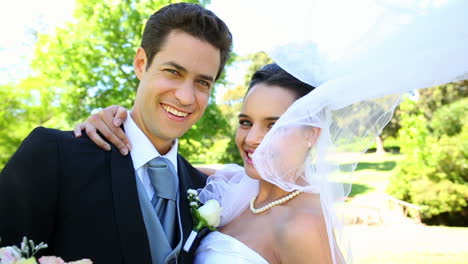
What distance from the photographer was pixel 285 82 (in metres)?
2.58

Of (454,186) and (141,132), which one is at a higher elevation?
(141,132)

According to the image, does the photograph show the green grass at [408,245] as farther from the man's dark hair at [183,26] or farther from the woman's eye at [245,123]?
the man's dark hair at [183,26]

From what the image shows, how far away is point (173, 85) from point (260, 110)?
0.60m

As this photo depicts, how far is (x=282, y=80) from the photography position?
102 inches

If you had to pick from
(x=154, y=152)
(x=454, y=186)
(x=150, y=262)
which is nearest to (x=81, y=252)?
(x=150, y=262)

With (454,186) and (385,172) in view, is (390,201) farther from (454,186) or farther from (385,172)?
(385,172)

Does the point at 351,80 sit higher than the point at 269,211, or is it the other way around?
the point at 351,80

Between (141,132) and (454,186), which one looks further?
(454,186)

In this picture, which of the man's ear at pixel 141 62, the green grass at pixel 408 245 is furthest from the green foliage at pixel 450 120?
the man's ear at pixel 141 62

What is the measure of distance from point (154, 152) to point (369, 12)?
1.48 metres

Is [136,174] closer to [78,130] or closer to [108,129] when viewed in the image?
[108,129]

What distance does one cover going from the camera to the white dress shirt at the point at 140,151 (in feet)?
7.76

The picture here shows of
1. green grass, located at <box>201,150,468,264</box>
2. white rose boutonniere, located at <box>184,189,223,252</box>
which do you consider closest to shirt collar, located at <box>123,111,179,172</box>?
white rose boutonniere, located at <box>184,189,223,252</box>

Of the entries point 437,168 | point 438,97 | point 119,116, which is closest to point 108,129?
point 119,116
